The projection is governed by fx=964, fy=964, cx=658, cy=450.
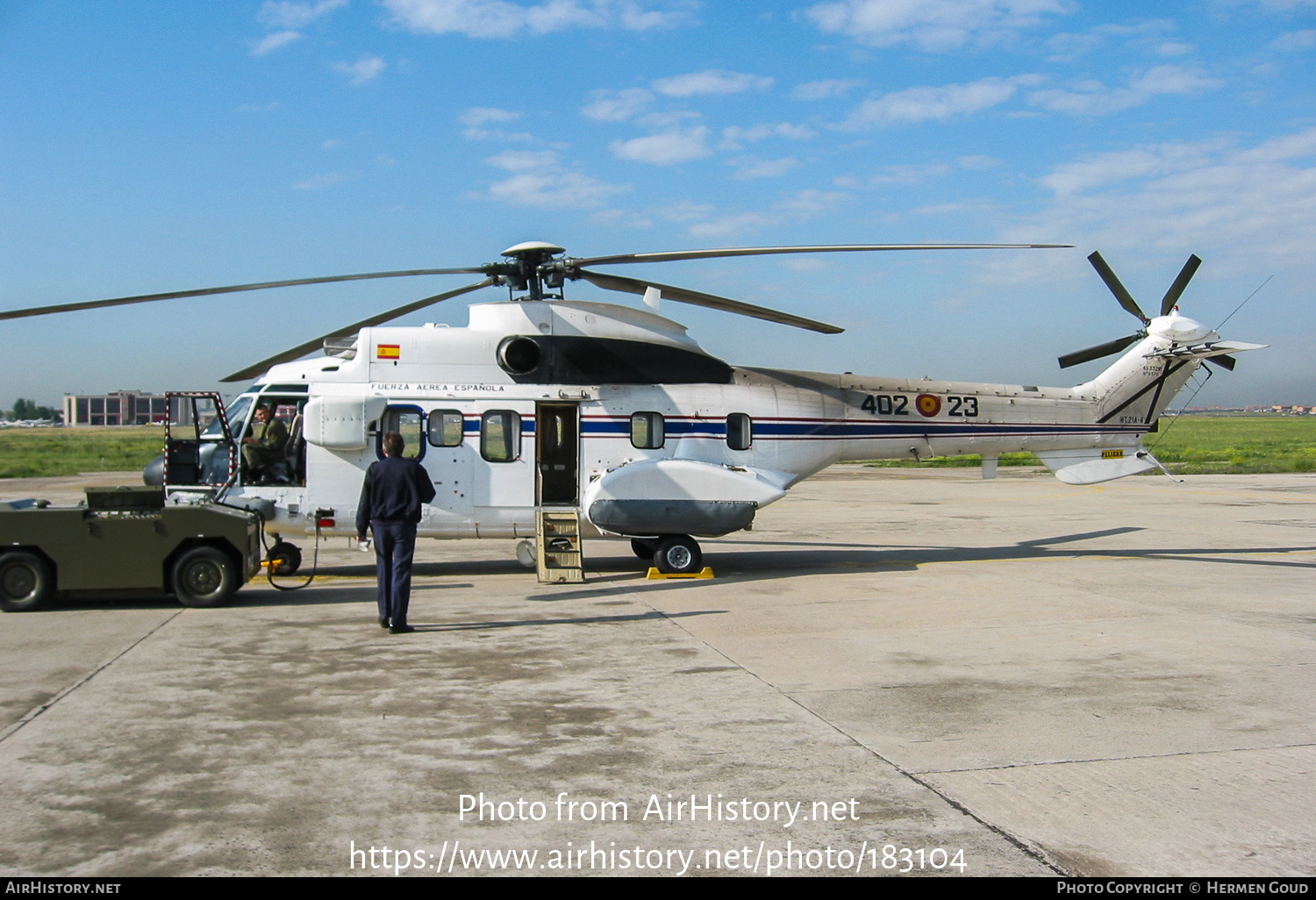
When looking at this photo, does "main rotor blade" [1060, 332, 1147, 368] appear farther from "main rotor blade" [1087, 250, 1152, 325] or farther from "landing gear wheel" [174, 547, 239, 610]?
"landing gear wheel" [174, 547, 239, 610]

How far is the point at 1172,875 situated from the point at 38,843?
4.78 m

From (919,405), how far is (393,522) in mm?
8615

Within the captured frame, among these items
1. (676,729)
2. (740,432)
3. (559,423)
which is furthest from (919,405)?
(676,729)

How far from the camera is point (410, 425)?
1260cm

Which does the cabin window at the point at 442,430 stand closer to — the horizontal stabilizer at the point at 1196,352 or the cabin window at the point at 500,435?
the cabin window at the point at 500,435

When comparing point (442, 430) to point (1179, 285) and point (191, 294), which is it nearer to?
point (191, 294)

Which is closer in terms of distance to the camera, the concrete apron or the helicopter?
the concrete apron

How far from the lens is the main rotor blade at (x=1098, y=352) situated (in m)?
15.9

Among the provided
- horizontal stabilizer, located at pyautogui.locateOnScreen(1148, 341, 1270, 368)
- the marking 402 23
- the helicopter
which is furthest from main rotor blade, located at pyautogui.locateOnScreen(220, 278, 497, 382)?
horizontal stabilizer, located at pyautogui.locateOnScreen(1148, 341, 1270, 368)

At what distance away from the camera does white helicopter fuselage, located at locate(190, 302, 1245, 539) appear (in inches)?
480

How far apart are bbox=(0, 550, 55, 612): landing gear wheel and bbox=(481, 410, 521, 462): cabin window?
5.03 metres

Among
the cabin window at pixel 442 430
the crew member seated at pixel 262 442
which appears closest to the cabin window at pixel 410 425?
the cabin window at pixel 442 430

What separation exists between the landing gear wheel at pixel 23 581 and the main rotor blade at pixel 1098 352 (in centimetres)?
1451

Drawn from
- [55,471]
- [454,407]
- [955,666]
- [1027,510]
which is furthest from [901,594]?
[55,471]
